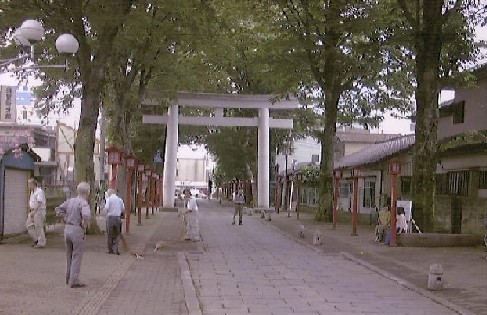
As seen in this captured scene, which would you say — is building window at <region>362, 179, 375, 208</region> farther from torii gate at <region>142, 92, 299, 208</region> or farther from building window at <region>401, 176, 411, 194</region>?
torii gate at <region>142, 92, 299, 208</region>

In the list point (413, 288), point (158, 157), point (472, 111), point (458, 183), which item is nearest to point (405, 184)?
point (472, 111)

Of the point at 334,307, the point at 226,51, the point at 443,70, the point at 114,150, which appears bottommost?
the point at 334,307

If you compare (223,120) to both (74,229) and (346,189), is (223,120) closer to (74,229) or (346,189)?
(346,189)

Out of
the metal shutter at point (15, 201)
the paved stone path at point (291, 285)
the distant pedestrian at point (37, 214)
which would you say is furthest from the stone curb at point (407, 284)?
the metal shutter at point (15, 201)

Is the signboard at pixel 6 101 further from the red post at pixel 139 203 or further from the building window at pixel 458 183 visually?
the building window at pixel 458 183

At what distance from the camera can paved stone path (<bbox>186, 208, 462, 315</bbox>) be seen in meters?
9.42

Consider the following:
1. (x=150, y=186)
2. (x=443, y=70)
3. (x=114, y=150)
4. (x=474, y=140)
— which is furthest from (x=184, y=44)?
(x=150, y=186)

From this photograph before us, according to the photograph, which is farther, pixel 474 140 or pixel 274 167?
pixel 274 167

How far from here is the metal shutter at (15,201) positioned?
16.9 meters

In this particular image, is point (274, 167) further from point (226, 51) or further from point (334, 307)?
point (334, 307)

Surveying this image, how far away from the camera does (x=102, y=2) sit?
18.5 metres

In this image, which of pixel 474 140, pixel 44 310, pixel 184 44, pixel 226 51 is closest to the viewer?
pixel 44 310

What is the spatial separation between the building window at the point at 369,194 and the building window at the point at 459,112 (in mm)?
10106

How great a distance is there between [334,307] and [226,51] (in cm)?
2078
